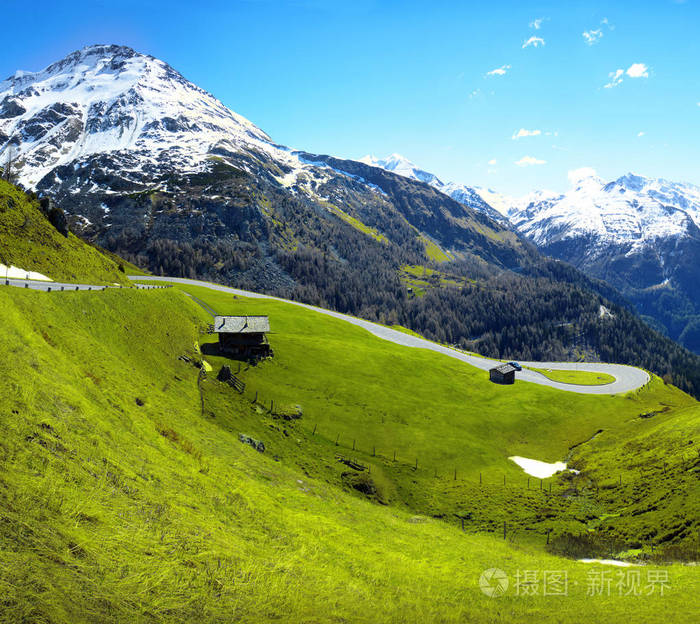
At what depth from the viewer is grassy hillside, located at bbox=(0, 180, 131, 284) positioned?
180 ft

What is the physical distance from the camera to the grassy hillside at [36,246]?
54.8 meters

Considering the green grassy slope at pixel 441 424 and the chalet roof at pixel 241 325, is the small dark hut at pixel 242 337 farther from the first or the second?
the green grassy slope at pixel 441 424

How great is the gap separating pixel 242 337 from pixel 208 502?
49.7m

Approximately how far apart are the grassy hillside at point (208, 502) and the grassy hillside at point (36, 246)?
45.8 ft

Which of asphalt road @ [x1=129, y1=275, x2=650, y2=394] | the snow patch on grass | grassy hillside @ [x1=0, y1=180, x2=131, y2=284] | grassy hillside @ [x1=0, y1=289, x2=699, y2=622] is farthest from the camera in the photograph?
asphalt road @ [x1=129, y1=275, x2=650, y2=394]

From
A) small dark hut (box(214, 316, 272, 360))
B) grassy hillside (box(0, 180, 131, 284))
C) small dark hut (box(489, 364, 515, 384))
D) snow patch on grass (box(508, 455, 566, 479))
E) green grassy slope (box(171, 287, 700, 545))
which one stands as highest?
grassy hillside (box(0, 180, 131, 284))

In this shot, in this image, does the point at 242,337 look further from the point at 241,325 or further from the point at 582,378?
the point at 582,378

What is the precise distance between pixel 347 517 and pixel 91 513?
68.7ft

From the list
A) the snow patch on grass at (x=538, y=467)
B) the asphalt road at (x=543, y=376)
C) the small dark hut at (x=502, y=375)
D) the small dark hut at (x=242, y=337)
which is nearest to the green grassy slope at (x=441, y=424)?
the snow patch on grass at (x=538, y=467)

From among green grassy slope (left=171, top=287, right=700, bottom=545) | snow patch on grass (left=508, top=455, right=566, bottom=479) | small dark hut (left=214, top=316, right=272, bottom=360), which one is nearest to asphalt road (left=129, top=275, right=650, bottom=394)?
green grassy slope (left=171, top=287, right=700, bottom=545)

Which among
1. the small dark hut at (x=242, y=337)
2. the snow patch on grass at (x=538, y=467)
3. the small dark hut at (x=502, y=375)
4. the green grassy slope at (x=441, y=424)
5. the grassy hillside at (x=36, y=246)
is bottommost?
the snow patch on grass at (x=538, y=467)

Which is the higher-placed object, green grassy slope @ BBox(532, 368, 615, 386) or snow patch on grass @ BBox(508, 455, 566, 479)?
green grassy slope @ BBox(532, 368, 615, 386)

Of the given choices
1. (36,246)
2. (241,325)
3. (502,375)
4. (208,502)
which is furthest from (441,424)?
(36,246)

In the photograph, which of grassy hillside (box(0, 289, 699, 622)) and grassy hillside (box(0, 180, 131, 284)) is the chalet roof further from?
grassy hillside (box(0, 180, 131, 284))
